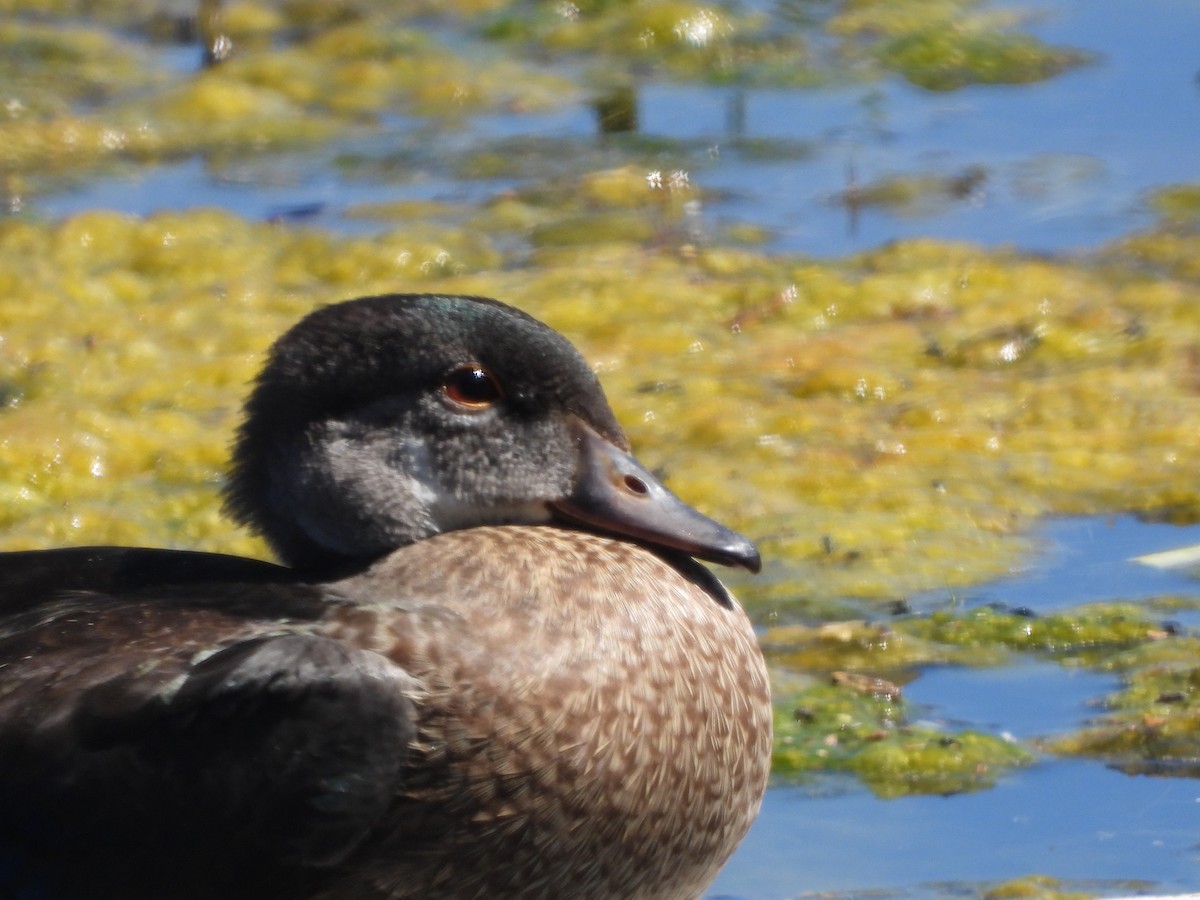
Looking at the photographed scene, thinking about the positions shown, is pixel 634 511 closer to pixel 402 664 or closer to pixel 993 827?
pixel 402 664

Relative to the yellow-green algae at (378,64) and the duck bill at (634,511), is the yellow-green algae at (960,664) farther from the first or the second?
the yellow-green algae at (378,64)

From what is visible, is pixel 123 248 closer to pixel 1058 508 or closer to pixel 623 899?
pixel 1058 508

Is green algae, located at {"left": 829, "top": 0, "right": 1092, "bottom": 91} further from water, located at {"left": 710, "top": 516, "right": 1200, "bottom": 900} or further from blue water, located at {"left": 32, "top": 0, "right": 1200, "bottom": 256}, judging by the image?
water, located at {"left": 710, "top": 516, "right": 1200, "bottom": 900}

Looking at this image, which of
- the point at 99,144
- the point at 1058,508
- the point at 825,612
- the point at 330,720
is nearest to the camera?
the point at 330,720

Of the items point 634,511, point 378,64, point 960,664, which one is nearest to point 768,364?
point 960,664

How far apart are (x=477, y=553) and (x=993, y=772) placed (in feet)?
4.51

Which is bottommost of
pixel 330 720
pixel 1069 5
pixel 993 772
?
pixel 993 772

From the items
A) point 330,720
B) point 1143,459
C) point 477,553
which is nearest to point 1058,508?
point 1143,459

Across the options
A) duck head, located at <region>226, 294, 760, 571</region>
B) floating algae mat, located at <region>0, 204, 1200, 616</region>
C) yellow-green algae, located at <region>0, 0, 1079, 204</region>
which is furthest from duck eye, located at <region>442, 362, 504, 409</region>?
yellow-green algae, located at <region>0, 0, 1079, 204</region>

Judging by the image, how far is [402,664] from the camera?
121 inches

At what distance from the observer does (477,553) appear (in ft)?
10.9

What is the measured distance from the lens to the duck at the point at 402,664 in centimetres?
297

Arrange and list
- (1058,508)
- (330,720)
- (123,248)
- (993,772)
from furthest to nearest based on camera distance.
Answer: (123,248) → (1058,508) → (993,772) → (330,720)

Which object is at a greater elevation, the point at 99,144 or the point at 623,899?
the point at 99,144
